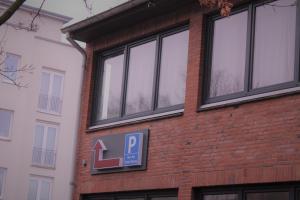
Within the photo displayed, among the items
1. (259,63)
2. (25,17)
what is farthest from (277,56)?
(25,17)

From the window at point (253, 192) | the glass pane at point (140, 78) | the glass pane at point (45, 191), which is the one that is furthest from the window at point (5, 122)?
the window at point (253, 192)

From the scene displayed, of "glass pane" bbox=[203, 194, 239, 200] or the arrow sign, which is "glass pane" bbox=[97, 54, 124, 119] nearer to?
the arrow sign

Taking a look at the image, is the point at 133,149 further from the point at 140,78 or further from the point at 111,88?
the point at 111,88

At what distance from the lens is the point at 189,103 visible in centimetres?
1269

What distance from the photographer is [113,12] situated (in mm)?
14438

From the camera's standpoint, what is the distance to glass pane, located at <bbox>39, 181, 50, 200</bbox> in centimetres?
3950

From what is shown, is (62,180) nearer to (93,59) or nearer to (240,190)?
(93,59)

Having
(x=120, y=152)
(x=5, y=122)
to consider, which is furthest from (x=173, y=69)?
(x=5, y=122)

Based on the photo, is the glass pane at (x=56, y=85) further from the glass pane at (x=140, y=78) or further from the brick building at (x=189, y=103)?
the glass pane at (x=140, y=78)

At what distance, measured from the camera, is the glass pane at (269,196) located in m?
10.5

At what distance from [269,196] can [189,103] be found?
104 inches

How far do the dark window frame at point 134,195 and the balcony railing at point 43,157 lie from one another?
80.3 feet

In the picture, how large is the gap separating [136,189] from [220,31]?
3369mm

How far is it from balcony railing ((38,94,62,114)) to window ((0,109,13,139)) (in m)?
2.69
